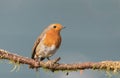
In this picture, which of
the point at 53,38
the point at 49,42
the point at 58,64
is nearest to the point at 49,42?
the point at 49,42

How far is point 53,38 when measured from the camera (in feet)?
25.8

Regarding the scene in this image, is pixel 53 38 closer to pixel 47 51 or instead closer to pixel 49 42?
pixel 49 42

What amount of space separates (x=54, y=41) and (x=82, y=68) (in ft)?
9.12

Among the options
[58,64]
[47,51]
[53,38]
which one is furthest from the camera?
[47,51]

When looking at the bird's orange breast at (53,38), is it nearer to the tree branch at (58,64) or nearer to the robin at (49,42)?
the robin at (49,42)

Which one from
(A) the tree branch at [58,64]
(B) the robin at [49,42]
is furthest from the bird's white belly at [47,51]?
(A) the tree branch at [58,64]

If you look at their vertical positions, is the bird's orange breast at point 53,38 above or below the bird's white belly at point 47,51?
above

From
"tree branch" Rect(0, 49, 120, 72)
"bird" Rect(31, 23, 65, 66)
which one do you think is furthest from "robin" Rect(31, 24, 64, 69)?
"tree branch" Rect(0, 49, 120, 72)

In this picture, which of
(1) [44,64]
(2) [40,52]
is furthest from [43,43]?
(1) [44,64]

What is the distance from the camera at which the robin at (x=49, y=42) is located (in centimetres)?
784

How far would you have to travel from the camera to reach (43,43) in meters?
8.15

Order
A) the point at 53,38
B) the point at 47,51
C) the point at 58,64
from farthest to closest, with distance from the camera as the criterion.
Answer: the point at 47,51, the point at 53,38, the point at 58,64

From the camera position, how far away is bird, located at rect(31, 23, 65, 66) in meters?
7.84

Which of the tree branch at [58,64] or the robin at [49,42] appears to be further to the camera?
the robin at [49,42]
